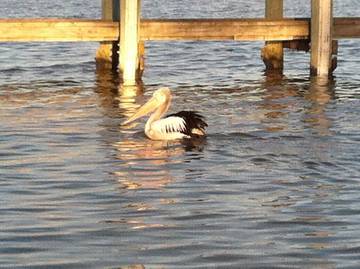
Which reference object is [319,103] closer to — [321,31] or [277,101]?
[277,101]

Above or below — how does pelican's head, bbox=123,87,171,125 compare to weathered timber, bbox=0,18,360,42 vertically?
below

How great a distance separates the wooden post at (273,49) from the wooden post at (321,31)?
5.99 feet

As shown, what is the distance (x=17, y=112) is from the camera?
18625 mm

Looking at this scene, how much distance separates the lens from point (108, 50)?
23.7 metres

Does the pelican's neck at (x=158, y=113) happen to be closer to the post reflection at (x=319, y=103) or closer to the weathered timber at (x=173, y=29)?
the post reflection at (x=319, y=103)

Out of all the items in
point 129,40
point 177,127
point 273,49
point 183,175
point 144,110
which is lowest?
point 183,175

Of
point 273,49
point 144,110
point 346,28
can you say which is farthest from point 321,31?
point 144,110

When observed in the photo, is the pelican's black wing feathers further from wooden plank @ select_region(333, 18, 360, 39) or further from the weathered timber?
wooden plank @ select_region(333, 18, 360, 39)

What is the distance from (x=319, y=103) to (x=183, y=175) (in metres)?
6.31

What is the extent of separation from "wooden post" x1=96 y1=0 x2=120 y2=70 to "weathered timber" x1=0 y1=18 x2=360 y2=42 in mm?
1304

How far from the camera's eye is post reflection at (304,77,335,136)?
1709 centimetres

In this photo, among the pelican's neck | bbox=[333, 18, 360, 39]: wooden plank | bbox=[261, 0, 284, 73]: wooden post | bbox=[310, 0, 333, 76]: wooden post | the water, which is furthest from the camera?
bbox=[261, 0, 284, 73]: wooden post

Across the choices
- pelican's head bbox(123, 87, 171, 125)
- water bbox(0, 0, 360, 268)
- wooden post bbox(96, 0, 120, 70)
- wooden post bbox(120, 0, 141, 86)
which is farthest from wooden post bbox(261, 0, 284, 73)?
pelican's head bbox(123, 87, 171, 125)

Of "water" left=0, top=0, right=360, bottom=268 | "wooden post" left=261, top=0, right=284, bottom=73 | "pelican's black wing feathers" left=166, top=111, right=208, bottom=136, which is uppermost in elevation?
"wooden post" left=261, top=0, right=284, bottom=73
